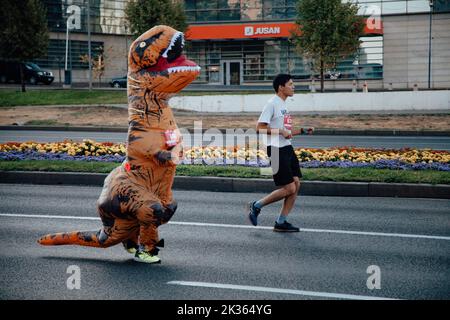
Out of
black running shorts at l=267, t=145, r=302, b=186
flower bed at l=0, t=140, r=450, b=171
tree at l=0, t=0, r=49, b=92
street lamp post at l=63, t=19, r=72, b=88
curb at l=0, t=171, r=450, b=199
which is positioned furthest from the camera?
street lamp post at l=63, t=19, r=72, b=88

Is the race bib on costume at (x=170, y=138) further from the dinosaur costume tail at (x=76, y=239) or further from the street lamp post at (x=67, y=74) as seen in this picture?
the street lamp post at (x=67, y=74)

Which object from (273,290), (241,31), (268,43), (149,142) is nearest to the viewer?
(273,290)

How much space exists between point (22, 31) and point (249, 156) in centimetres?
2637

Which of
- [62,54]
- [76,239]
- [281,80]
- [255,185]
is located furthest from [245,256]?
[62,54]

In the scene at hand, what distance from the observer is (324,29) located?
35781mm

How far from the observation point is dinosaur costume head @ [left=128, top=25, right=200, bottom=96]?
638cm

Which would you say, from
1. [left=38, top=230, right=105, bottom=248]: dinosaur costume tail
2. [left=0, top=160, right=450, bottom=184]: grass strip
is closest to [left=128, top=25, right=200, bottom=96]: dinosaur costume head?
[left=38, top=230, right=105, bottom=248]: dinosaur costume tail

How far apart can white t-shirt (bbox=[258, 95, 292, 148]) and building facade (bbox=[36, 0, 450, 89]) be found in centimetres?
3585

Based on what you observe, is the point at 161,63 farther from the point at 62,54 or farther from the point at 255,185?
the point at 62,54

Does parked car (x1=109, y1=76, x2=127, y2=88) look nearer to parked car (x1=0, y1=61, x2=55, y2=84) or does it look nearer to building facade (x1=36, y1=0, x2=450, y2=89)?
building facade (x1=36, y1=0, x2=450, y2=89)
